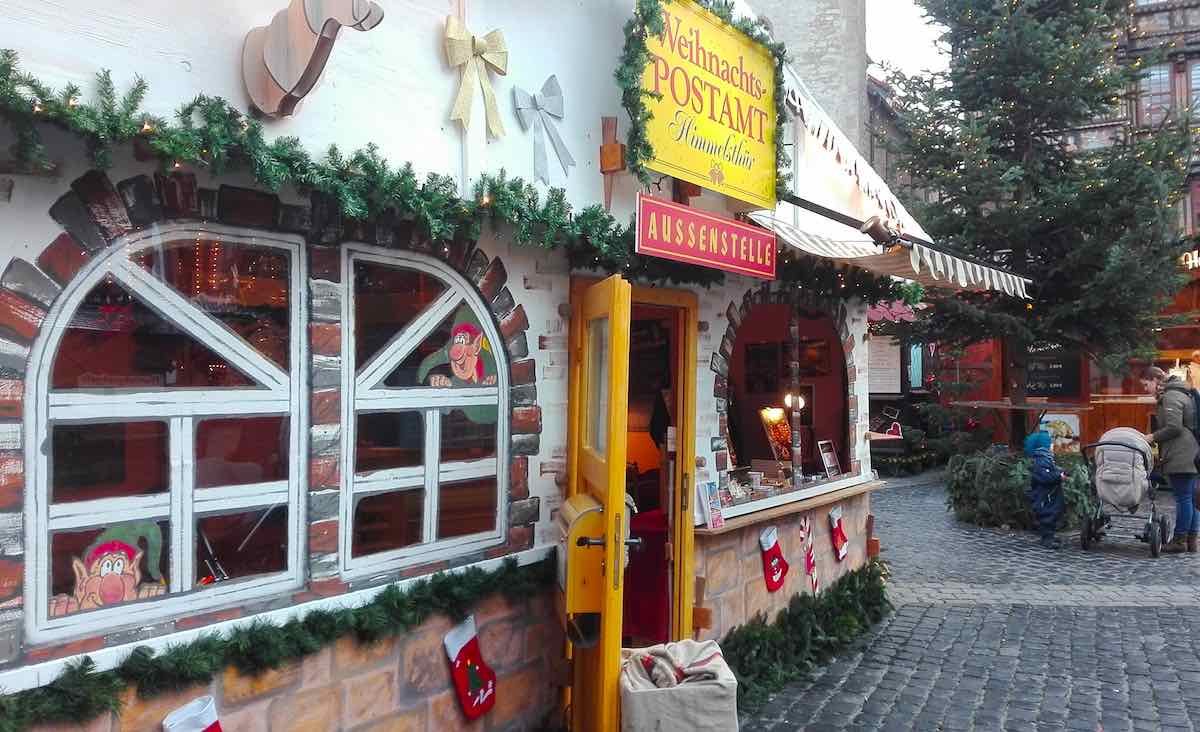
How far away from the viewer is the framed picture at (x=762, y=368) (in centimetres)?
795

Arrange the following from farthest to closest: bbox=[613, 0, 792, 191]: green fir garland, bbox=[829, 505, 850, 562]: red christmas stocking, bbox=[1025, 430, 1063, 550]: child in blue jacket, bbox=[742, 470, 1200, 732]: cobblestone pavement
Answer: bbox=[1025, 430, 1063, 550]: child in blue jacket < bbox=[829, 505, 850, 562]: red christmas stocking < bbox=[742, 470, 1200, 732]: cobblestone pavement < bbox=[613, 0, 792, 191]: green fir garland

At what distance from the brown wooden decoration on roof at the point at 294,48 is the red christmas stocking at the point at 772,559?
4.15m

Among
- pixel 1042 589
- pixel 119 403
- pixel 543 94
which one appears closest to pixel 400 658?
pixel 119 403

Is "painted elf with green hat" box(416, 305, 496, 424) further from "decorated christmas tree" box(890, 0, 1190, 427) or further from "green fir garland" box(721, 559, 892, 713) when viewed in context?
"decorated christmas tree" box(890, 0, 1190, 427)

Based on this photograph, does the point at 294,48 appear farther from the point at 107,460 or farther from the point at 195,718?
the point at 195,718

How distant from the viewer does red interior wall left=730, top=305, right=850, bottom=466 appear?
7.41 meters

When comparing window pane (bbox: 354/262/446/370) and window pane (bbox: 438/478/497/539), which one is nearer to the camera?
window pane (bbox: 354/262/446/370)

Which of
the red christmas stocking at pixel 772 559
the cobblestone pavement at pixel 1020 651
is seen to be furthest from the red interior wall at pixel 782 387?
Result: the cobblestone pavement at pixel 1020 651

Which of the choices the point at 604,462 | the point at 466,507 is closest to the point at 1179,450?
the point at 604,462

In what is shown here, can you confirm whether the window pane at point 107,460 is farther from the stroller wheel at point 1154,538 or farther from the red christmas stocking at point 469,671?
the stroller wheel at point 1154,538

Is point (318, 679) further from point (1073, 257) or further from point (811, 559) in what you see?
point (1073, 257)

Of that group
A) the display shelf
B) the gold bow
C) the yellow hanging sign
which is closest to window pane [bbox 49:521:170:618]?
the gold bow

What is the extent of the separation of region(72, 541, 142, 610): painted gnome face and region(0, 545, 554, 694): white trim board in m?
0.16

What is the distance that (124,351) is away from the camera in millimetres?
2906
